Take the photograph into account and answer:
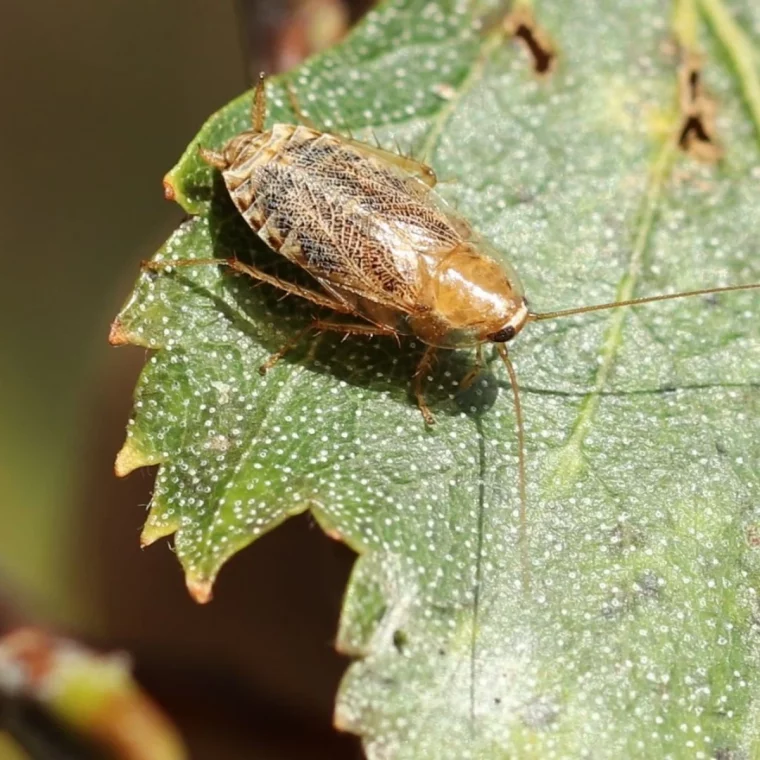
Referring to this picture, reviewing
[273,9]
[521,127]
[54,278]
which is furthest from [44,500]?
[521,127]

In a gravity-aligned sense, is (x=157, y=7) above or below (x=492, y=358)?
above

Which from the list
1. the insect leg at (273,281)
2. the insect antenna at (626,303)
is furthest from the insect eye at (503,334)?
the insect leg at (273,281)

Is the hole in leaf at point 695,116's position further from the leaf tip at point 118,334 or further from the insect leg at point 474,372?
the leaf tip at point 118,334

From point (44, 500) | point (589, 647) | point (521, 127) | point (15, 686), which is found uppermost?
point (521, 127)

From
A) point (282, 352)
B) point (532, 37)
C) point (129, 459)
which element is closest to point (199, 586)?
point (129, 459)

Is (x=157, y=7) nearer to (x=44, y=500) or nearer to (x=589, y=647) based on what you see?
(x=44, y=500)

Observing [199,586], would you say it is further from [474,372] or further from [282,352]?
[474,372]

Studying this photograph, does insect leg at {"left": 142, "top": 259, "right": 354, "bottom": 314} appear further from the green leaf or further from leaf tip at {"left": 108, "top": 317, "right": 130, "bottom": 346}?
→ leaf tip at {"left": 108, "top": 317, "right": 130, "bottom": 346}

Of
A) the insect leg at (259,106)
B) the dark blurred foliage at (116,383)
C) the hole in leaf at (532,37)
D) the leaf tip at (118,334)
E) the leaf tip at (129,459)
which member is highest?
the insect leg at (259,106)
